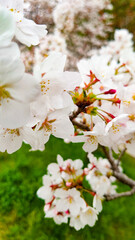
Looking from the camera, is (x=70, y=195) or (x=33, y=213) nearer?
(x=70, y=195)

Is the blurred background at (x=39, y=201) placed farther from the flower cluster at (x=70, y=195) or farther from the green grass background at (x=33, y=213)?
the flower cluster at (x=70, y=195)

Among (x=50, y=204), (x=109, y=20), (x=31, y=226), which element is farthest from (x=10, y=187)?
(x=109, y=20)

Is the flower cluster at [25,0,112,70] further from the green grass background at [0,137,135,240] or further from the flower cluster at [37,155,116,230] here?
the flower cluster at [37,155,116,230]

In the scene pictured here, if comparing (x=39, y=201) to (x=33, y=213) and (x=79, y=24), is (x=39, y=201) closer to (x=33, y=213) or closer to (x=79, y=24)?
(x=33, y=213)

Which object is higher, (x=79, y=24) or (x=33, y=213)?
(x=79, y=24)

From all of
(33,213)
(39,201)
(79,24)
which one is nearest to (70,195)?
(33,213)

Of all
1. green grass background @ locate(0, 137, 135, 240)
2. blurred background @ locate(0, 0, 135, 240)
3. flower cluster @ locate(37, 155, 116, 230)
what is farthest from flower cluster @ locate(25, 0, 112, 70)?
flower cluster @ locate(37, 155, 116, 230)

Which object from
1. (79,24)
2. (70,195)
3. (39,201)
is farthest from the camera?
(79,24)

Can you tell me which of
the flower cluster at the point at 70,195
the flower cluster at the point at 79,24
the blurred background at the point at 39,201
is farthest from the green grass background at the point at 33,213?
the flower cluster at the point at 79,24
